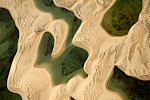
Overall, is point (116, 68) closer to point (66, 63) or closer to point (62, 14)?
point (66, 63)

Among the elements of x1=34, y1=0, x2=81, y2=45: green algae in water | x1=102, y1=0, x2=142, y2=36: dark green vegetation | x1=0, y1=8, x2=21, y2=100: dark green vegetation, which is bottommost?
x1=0, y1=8, x2=21, y2=100: dark green vegetation

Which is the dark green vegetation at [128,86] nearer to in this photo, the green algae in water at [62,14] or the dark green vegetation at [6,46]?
the green algae in water at [62,14]

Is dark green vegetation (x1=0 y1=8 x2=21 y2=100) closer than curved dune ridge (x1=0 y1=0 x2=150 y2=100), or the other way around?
curved dune ridge (x1=0 y1=0 x2=150 y2=100)

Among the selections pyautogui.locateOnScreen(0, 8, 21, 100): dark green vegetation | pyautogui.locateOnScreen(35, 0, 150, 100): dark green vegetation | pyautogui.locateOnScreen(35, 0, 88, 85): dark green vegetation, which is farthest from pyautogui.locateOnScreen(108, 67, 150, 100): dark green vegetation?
pyautogui.locateOnScreen(0, 8, 21, 100): dark green vegetation

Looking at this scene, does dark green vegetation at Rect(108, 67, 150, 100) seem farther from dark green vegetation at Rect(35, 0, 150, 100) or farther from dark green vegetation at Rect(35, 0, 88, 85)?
dark green vegetation at Rect(35, 0, 88, 85)

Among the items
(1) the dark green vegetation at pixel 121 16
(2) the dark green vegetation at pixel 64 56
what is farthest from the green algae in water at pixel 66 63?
(1) the dark green vegetation at pixel 121 16

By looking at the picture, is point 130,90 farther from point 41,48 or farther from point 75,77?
point 41,48

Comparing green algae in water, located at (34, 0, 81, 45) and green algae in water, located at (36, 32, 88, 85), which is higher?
green algae in water, located at (34, 0, 81, 45)

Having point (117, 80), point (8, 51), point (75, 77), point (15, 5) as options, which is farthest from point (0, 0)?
point (117, 80)
